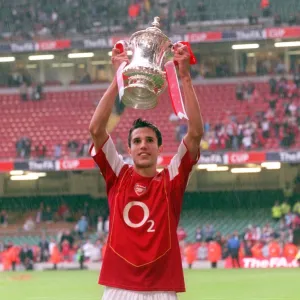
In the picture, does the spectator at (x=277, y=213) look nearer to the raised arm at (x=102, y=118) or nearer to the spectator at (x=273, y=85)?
the spectator at (x=273, y=85)

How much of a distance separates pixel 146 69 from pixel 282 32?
31.1m

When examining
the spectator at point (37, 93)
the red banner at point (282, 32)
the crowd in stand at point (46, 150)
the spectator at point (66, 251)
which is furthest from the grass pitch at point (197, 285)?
the spectator at point (37, 93)

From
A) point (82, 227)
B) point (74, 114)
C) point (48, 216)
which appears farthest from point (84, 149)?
point (74, 114)

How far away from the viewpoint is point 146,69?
583 centimetres

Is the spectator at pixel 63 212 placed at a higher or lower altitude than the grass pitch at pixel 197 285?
higher

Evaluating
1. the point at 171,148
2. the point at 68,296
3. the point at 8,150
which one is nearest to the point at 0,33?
the point at 8,150

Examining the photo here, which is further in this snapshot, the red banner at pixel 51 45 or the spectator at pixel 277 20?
the red banner at pixel 51 45

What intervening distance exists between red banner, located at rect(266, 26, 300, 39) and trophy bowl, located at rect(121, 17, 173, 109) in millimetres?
30691

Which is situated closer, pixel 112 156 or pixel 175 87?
pixel 175 87

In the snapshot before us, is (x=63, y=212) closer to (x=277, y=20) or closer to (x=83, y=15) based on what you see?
(x=83, y=15)

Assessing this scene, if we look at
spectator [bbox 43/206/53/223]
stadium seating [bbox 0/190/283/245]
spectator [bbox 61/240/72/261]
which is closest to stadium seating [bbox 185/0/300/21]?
stadium seating [bbox 0/190/283/245]

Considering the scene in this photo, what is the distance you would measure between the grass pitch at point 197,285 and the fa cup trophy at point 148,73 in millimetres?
11540

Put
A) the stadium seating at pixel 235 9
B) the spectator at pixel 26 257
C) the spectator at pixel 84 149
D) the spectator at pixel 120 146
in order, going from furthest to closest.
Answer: the stadium seating at pixel 235 9 → the spectator at pixel 84 149 → the spectator at pixel 120 146 → the spectator at pixel 26 257

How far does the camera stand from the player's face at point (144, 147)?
18.9ft
